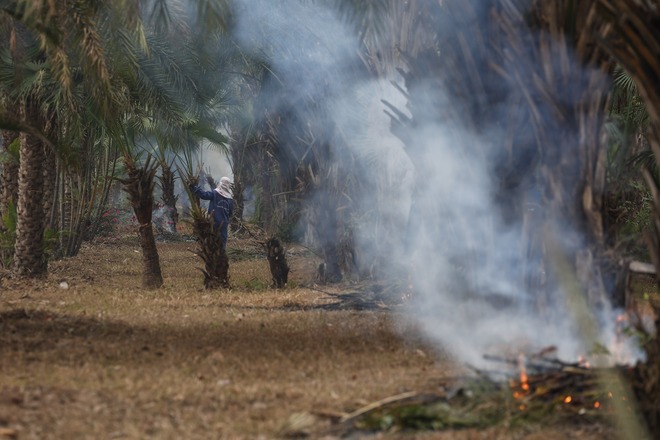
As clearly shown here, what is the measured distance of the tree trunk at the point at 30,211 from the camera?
44.6 ft

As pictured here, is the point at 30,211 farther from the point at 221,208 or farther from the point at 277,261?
the point at 277,261

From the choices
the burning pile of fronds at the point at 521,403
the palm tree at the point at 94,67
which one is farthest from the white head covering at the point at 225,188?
the burning pile of fronds at the point at 521,403

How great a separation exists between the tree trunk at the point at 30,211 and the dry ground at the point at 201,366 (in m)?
2.01

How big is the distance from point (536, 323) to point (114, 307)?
17.3 ft

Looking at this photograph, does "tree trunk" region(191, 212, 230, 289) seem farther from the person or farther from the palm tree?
the palm tree

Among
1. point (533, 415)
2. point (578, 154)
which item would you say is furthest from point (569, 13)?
point (533, 415)

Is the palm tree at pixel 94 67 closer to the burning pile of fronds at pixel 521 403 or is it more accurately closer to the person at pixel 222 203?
the person at pixel 222 203

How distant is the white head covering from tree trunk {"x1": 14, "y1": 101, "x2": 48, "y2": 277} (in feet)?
9.28

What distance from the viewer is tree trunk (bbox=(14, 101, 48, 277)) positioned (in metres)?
13.6

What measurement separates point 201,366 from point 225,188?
8.75m

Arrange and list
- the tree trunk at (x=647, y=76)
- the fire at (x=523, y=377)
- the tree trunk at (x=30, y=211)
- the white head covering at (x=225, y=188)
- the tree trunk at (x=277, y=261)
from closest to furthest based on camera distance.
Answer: the tree trunk at (x=647, y=76) → the fire at (x=523, y=377) → the tree trunk at (x=277, y=261) → the tree trunk at (x=30, y=211) → the white head covering at (x=225, y=188)

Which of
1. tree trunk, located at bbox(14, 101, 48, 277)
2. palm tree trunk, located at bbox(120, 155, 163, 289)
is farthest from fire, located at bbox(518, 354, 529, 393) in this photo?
tree trunk, located at bbox(14, 101, 48, 277)

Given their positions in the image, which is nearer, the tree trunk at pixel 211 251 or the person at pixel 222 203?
the tree trunk at pixel 211 251

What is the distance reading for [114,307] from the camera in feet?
33.2
